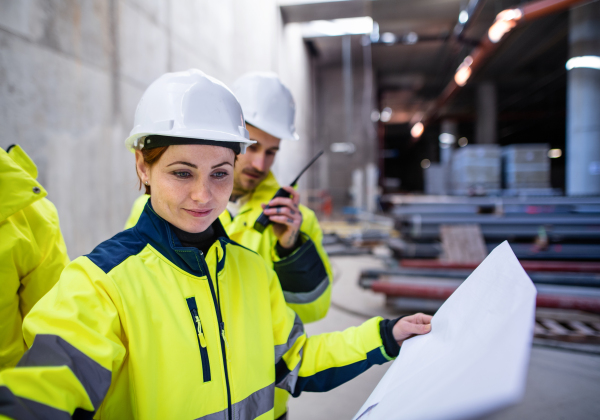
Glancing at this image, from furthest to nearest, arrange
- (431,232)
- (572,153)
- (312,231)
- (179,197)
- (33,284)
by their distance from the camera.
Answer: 1. (572,153)
2. (431,232)
3. (312,231)
4. (33,284)
5. (179,197)

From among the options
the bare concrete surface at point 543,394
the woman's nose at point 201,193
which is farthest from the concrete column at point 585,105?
the woman's nose at point 201,193

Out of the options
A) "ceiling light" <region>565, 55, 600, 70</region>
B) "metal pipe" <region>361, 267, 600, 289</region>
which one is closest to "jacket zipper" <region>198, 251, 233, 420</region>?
"metal pipe" <region>361, 267, 600, 289</region>

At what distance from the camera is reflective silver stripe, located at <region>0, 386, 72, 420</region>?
57cm

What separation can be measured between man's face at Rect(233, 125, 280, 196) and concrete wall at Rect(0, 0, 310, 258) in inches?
37.9

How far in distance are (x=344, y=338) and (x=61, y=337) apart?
0.78 meters

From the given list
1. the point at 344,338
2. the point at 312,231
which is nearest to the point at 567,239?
the point at 312,231

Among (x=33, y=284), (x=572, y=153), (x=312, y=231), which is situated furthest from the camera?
(x=572, y=153)

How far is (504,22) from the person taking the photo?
7734 mm

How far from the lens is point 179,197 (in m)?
0.95

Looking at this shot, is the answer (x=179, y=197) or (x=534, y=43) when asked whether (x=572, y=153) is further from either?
(x=179, y=197)

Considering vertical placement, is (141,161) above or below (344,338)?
above

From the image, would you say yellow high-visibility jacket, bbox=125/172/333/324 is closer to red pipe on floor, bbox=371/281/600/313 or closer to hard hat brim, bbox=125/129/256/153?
hard hat brim, bbox=125/129/256/153

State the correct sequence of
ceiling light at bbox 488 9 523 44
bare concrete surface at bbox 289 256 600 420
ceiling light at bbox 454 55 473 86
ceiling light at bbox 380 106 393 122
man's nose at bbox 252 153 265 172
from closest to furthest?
man's nose at bbox 252 153 265 172, bare concrete surface at bbox 289 256 600 420, ceiling light at bbox 488 9 523 44, ceiling light at bbox 454 55 473 86, ceiling light at bbox 380 106 393 122

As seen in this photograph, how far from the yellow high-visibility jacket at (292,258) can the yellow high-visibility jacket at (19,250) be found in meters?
0.37
